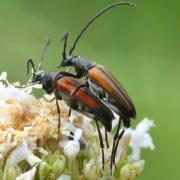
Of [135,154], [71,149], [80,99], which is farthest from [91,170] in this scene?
[135,154]

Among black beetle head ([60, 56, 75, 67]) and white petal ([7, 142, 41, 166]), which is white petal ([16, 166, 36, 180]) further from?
black beetle head ([60, 56, 75, 67])

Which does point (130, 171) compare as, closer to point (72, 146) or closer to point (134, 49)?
point (72, 146)

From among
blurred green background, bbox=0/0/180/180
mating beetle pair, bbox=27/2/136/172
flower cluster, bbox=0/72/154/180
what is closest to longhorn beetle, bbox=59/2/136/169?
mating beetle pair, bbox=27/2/136/172

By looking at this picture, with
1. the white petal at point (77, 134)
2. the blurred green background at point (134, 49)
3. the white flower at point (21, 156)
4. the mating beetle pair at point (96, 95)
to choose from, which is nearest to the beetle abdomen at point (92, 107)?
the mating beetle pair at point (96, 95)

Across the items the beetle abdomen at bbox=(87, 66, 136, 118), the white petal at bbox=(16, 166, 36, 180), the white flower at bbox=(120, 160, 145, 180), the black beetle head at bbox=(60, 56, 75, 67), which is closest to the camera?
the white petal at bbox=(16, 166, 36, 180)

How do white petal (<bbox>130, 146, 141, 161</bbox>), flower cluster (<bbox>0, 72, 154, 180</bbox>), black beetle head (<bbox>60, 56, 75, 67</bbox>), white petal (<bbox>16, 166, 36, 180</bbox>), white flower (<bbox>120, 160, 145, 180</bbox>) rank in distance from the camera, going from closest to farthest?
white petal (<bbox>16, 166, 36, 180</bbox>) < flower cluster (<bbox>0, 72, 154, 180</bbox>) < white flower (<bbox>120, 160, 145, 180</bbox>) < white petal (<bbox>130, 146, 141, 161</bbox>) < black beetle head (<bbox>60, 56, 75, 67</bbox>)

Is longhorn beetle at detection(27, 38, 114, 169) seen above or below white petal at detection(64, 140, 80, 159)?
above
